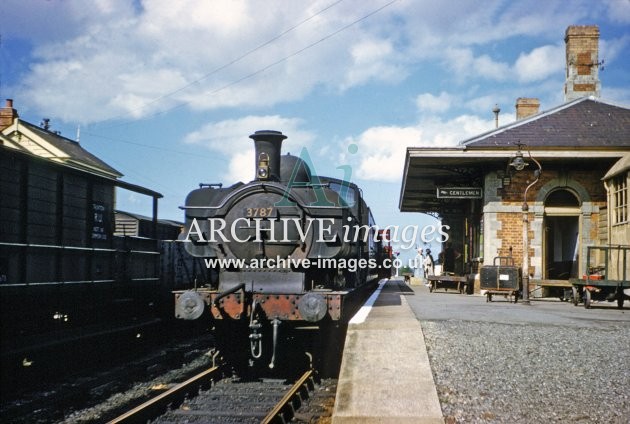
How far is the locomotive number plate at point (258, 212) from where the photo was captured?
7320 mm

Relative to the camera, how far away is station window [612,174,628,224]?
1349 cm

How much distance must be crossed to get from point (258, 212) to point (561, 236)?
14774mm

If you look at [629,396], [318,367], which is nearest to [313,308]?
[318,367]

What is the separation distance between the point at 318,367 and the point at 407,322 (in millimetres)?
1258

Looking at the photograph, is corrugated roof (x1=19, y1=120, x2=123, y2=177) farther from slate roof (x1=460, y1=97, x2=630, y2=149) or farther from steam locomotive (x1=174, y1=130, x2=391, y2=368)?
steam locomotive (x1=174, y1=130, x2=391, y2=368)

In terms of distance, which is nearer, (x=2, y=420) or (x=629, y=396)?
(x=629, y=396)

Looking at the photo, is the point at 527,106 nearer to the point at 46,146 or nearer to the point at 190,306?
the point at 190,306

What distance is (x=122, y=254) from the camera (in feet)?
32.9

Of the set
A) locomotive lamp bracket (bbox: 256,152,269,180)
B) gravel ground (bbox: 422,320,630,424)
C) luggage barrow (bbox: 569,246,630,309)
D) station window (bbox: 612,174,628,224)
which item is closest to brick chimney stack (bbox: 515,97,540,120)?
station window (bbox: 612,174,628,224)

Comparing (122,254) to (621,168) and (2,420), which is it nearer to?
(2,420)

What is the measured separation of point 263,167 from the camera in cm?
769

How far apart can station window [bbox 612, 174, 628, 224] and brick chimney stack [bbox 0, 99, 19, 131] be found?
77.3 ft

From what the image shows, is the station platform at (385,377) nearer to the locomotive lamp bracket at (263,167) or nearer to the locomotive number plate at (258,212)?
the locomotive number plate at (258,212)

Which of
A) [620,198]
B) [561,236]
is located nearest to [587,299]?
[620,198]
